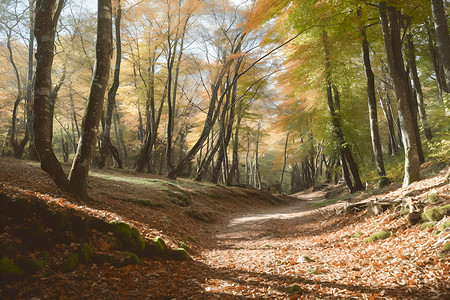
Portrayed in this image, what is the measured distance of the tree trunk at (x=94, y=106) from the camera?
6.02m

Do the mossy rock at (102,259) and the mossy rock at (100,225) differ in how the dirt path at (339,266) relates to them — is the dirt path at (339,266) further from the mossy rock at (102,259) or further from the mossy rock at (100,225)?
the mossy rock at (100,225)

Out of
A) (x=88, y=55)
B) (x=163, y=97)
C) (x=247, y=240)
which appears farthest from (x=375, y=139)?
(x=88, y=55)

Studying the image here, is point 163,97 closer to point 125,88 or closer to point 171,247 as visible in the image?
point 125,88

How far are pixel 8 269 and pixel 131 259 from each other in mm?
1563

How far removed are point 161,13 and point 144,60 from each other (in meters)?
3.98

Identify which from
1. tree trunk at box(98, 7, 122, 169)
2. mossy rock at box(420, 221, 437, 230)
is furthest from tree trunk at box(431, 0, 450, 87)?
tree trunk at box(98, 7, 122, 169)

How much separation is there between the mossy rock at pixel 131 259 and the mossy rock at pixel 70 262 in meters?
0.73

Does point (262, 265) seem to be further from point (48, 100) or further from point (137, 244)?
point (48, 100)

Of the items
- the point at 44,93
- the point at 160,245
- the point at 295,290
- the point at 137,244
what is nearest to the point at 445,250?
the point at 295,290

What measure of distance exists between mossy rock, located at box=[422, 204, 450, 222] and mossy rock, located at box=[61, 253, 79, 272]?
5.63 m

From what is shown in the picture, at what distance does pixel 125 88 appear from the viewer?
17.5 m

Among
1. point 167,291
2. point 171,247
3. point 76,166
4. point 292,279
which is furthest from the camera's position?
point 76,166

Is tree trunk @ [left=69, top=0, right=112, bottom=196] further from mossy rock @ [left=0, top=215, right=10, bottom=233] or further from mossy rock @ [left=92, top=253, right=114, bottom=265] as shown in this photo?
mossy rock @ [left=92, top=253, right=114, bottom=265]

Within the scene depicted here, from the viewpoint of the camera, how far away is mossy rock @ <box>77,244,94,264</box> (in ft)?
11.4
